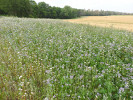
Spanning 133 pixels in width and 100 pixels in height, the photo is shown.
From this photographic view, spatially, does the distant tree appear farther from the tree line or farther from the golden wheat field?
the golden wheat field

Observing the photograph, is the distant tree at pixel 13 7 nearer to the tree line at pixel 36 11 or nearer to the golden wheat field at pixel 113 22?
the tree line at pixel 36 11

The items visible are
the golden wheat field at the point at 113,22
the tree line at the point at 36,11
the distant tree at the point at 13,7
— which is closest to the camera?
the golden wheat field at the point at 113,22

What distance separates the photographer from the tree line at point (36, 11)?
4494 cm

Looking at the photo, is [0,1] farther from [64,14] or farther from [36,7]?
[64,14]

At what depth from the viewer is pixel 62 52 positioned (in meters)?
5.07

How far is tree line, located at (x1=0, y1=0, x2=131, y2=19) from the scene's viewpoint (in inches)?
1769

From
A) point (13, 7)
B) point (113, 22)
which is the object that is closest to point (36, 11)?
point (13, 7)

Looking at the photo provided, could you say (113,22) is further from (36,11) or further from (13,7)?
(36,11)

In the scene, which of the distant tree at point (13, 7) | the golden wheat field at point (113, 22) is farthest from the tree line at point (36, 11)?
the golden wheat field at point (113, 22)

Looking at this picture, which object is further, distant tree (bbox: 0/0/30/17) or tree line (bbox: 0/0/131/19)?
tree line (bbox: 0/0/131/19)

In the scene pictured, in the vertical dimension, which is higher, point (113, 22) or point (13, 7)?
point (13, 7)

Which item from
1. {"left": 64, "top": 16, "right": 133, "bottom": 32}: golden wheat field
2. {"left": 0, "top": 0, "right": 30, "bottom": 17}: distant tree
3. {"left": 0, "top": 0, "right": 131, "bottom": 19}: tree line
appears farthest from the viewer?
{"left": 0, "top": 0, "right": 131, "bottom": 19}: tree line

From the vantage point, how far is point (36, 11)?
6594 cm

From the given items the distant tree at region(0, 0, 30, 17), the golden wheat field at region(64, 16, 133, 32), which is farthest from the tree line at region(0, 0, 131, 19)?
the golden wheat field at region(64, 16, 133, 32)
